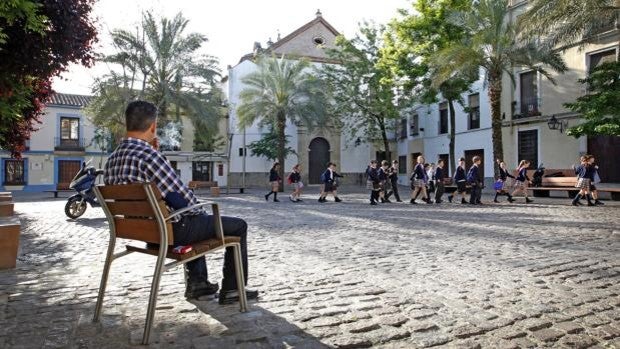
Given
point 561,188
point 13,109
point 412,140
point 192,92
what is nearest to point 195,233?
point 13,109

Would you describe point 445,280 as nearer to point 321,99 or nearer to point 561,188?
point 561,188

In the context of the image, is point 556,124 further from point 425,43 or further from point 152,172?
point 152,172

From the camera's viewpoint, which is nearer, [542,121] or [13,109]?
[13,109]

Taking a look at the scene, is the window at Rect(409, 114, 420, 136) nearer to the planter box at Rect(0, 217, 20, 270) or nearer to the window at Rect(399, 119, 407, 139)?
the window at Rect(399, 119, 407, 139)

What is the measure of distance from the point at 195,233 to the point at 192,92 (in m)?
25.0

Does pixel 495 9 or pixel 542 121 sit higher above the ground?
pixel 495 9

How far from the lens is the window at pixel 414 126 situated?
37188mm

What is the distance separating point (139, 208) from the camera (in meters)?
2.96

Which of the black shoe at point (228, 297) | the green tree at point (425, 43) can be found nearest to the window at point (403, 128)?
the green tree at point (425, 43)

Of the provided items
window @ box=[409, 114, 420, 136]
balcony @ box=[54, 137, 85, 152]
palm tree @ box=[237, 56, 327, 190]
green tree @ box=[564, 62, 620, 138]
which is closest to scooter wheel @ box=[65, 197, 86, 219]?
green tree @ box=[564, 62, 620, 138]

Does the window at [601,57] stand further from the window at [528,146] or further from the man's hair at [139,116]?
the man's hair at [139,116]

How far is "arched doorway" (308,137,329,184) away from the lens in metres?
41.3

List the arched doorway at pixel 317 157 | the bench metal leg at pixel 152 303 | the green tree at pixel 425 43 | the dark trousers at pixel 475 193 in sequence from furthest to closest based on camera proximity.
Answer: the arched doorway at pixel 317 157 → the green tree at pixel 425 43 → the dark trousers at pixel 475 193 → the bench metal leg at pixel 152 303

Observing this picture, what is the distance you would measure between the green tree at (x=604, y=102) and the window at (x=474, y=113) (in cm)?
1372
